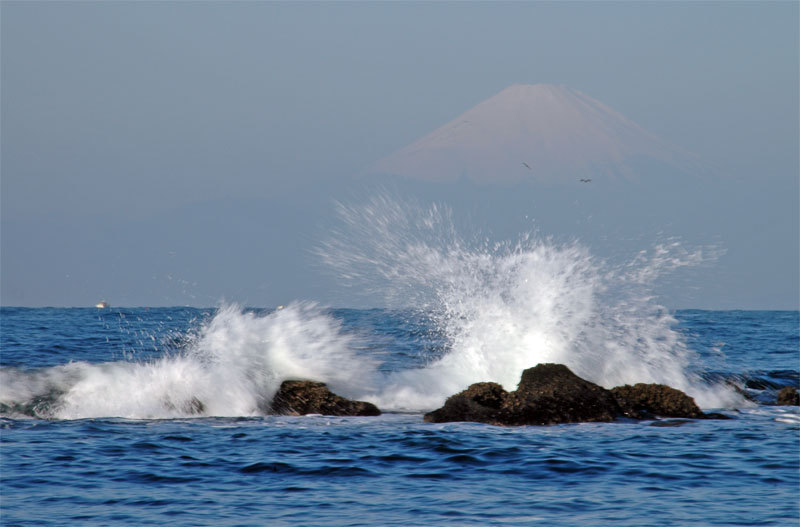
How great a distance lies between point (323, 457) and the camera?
1124 cm

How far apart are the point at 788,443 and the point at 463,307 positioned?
764 centimetres

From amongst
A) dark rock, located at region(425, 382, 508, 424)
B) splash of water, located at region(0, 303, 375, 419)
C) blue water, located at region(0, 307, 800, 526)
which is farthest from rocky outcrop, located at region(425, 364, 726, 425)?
splash of water, located at region(0, 303, 375, 419)

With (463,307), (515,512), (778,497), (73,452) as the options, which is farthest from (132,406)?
(778,497)

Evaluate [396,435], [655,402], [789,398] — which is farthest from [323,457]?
[789,398]

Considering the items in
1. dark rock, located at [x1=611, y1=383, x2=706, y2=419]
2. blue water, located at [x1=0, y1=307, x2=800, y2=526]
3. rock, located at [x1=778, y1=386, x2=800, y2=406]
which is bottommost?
blue water, located at [x1=0, y1=307, x2=800, y2=526]

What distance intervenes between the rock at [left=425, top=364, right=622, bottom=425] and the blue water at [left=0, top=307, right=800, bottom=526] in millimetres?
484

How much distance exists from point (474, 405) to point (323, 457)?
3.70 m

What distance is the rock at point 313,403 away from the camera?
15219 mm

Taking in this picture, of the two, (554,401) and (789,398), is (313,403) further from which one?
(789,398)

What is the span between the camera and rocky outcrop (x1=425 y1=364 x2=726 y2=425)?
14.0m

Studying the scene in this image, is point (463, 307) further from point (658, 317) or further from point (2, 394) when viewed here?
point (2, 394)

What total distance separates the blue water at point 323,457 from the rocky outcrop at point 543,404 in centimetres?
50

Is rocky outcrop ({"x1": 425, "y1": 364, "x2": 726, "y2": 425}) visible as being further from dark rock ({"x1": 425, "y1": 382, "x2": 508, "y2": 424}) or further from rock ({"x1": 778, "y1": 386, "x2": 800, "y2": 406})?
rock ({"x1": 778, "y1": 386, "x2": 800, "y2": 406})

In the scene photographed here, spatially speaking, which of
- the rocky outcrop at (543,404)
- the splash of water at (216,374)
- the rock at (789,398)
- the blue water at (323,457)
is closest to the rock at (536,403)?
the rocky outcrop at (543,404)
